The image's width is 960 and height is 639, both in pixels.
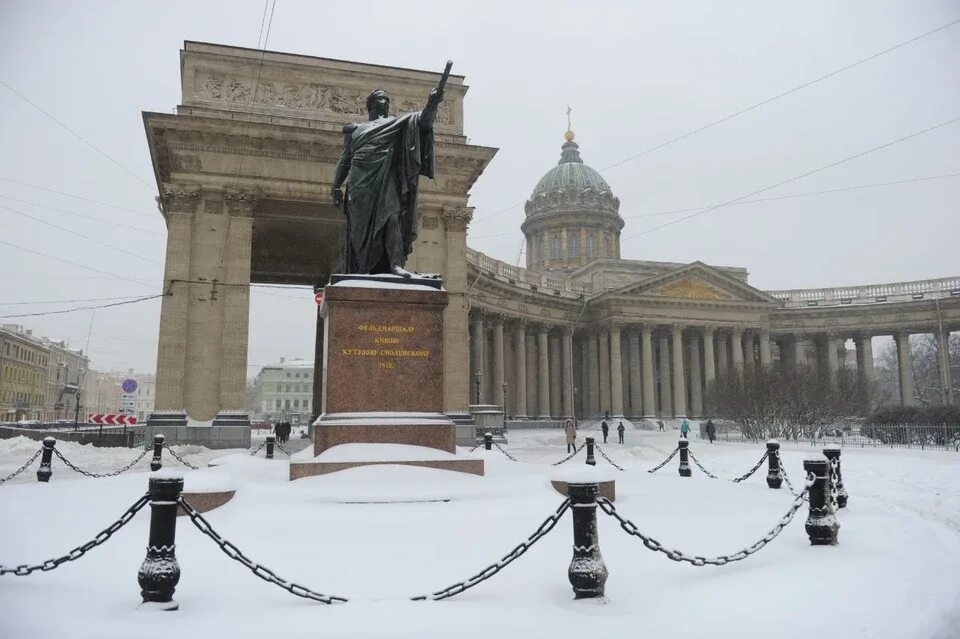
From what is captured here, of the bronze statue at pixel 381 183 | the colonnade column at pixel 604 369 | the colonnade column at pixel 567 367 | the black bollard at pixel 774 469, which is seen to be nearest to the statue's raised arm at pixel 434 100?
the bronze statue at pixel 381 183

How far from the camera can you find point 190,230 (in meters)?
29.9

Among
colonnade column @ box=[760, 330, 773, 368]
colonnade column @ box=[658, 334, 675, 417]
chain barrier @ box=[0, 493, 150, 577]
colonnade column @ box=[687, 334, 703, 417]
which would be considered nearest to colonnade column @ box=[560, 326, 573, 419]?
colonnade column @ box=[658, 334, 675, 417]

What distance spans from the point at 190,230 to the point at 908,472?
28201 millimetres

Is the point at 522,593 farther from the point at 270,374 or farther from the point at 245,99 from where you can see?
the point at 270,374

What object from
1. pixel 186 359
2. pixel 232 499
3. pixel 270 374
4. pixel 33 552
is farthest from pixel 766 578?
pixel 270 374

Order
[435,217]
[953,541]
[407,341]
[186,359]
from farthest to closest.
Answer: [435,217] → [186,359] → [407,341] → [953,541]

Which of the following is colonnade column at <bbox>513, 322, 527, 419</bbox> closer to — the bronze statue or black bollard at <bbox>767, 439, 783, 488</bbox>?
black bollard at <bbox>767, 439, 783, 488</bbox>

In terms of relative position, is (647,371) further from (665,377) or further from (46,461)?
(46,461)

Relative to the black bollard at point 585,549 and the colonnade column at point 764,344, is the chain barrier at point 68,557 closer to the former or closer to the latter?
the black bollard at point 585,549

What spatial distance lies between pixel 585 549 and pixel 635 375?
6397 centimetres

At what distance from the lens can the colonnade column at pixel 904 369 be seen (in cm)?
6438

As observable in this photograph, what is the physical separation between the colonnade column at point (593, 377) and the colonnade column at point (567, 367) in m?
2.94

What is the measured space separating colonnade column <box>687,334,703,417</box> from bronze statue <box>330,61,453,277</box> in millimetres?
63301

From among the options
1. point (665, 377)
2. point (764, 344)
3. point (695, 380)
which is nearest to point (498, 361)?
point (665, 377)
